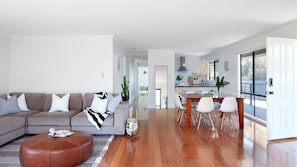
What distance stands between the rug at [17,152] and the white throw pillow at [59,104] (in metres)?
0.88

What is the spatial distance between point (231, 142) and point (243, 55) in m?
3.72

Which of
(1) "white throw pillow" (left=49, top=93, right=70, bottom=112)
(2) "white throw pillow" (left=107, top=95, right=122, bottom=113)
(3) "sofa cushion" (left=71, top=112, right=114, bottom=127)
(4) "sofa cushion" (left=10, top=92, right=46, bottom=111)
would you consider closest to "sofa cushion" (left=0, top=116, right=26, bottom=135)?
(1) "white throw pillow" (left=49, top=93, right=70, bottom=112)

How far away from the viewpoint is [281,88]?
13.7ft

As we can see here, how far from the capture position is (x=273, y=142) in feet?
13.1

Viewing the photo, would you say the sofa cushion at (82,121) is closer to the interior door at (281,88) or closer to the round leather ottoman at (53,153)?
the round leather ottoman at (53,153)

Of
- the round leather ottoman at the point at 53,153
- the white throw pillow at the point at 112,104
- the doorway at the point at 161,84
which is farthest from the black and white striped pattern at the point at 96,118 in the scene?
the doorway at the point at 161,84

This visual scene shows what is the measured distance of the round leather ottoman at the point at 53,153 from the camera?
8.82ft

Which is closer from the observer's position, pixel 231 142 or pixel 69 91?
pixel 231 142

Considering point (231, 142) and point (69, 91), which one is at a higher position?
point (69, 91)

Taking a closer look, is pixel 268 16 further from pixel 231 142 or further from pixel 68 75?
pixel 68 75

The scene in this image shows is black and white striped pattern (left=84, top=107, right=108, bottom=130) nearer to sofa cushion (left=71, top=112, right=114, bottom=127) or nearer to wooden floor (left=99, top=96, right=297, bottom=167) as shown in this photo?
sofa cushion (left=71, top=112, right=114, bottom=127)

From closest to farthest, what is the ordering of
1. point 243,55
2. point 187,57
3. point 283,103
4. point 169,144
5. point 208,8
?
point 208,8 < point 169,144 < point 283,103 < point 243,55 < point 187,57

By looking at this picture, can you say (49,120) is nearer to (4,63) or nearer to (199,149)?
(4,63)

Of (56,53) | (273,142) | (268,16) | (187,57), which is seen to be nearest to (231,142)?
(273,142)
